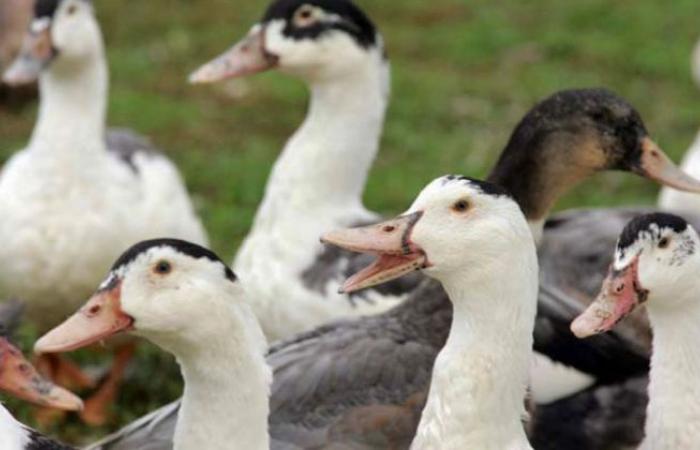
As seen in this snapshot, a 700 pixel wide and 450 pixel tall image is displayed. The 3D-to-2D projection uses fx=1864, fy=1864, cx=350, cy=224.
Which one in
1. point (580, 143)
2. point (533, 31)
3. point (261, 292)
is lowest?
point (533, 31)

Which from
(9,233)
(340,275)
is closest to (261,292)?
(340,275)

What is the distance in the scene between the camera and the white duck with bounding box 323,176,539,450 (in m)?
4.85

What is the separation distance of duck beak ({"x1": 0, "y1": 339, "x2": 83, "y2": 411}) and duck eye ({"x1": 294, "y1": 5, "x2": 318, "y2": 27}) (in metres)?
2.58

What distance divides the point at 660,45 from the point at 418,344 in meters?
7.46

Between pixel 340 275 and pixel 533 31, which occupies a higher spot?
pixel 340 275

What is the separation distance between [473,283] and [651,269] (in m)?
0.53

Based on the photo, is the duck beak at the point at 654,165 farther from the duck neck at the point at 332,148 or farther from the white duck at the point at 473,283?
the white duck at the point at 473,283

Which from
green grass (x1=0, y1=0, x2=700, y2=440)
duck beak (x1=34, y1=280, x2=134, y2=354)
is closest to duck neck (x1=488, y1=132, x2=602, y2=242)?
duck beak (x1=34, y1=280, x2=134, y2=354)

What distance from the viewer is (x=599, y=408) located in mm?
6102

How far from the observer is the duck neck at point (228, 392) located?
494 cm

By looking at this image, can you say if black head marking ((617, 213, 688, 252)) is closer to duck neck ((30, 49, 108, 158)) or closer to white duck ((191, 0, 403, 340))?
white duck ((191, 0, 403, 340))

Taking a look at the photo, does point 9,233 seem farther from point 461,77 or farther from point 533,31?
point 533,31

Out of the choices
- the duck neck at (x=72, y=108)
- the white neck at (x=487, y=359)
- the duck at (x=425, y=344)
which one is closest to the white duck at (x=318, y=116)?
the duck neck at (x=72, y=108)

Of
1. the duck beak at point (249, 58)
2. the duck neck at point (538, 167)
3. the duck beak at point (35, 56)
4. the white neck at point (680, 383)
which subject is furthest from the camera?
the duck beak at point (35, 56)
